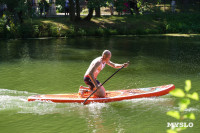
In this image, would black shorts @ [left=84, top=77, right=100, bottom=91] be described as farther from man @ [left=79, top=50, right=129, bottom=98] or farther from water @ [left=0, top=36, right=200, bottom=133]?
water @ [left=0, top=36, right=200, bottom=133]

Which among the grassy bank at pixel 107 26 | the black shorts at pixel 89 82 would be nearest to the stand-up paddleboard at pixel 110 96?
the black shorts at pixel 89 82

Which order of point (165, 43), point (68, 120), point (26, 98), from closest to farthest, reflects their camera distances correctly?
point (68, 120) < point (26, 98) < point (165, 43)

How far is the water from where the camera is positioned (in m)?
8.05

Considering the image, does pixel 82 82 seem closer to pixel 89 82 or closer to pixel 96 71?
pixel 89 82

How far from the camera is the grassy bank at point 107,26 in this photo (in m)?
29.3

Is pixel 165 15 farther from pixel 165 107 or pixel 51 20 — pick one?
pixel 165 107

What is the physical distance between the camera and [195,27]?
32.8 metres

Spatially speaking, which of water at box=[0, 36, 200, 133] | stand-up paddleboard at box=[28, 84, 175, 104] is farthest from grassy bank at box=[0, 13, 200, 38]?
stand-up paddleboard at box=[28, 84, 175, 104]

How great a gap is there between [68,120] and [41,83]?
4.70 metres

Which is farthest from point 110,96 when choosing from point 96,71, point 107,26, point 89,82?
point 107,26

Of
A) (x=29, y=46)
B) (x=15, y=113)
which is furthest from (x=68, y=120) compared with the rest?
(x=29, y=46)

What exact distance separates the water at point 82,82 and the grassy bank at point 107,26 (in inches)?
209

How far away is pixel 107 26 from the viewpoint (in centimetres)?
3195

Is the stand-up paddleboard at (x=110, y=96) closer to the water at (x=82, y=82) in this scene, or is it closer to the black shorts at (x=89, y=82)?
the water at (x=82, y=82)
